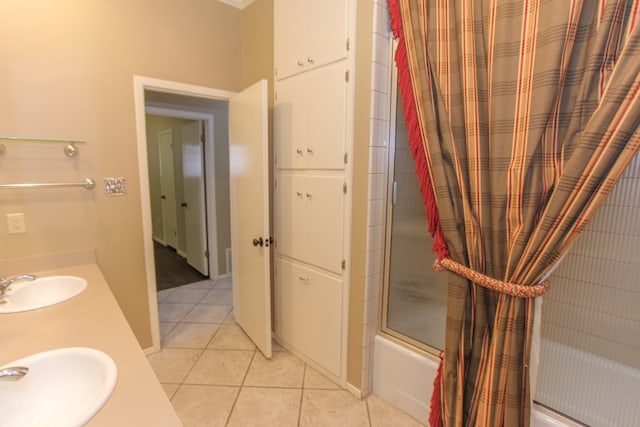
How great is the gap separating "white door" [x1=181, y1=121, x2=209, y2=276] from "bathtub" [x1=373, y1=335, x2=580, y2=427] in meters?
2.70

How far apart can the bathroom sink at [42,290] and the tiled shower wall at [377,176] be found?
1447mm

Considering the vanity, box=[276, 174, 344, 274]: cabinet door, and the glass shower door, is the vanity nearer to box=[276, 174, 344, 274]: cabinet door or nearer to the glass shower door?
box=[276, 174, 344, 274]: cabinet door

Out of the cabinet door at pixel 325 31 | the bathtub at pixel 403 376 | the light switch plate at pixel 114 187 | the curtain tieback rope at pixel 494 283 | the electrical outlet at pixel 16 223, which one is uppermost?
the cabinet door at pixel 325 31

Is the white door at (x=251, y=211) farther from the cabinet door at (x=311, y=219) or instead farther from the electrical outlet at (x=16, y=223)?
the electrical outlet at (x=16, y=223)

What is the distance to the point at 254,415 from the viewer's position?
171 centimetres

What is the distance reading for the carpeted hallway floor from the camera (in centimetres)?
371

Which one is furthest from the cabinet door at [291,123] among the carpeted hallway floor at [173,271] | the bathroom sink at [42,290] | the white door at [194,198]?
the carpeted hallway floor at [173,271]

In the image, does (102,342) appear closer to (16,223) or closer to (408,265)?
(16,223)

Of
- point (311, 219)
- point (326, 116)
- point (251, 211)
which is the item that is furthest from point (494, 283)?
point (251, 211)

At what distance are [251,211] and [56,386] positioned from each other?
1.42m

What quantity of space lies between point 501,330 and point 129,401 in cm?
119

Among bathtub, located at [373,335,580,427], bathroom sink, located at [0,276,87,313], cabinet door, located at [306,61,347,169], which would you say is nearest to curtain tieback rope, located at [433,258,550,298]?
bathtub, located at [373,335,580,427]

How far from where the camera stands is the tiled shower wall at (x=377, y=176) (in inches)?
60.9

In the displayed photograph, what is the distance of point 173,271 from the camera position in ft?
13.4
